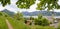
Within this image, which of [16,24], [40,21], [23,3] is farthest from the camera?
[40,21]

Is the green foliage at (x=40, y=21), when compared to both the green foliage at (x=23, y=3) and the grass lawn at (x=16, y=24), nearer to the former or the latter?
the grass lawn at (x=16, y=24)

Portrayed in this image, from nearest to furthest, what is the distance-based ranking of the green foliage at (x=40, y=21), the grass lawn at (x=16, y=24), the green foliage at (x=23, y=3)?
the green foliage at (x=23, y=3)
the grass lawn at (x=16, y=24)
the green foliage at (x=40, y=21)

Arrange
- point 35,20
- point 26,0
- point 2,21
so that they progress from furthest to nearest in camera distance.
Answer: point 35,20, point 2,21, point 26,0

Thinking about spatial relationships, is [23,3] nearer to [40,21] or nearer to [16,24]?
[16,24]

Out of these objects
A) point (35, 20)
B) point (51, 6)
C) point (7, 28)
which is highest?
point (51, 6)

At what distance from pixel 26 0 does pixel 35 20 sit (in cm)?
291

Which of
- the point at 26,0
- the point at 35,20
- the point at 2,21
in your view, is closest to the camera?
the point at 26,0

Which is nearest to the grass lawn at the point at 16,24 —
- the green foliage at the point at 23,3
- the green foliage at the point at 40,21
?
the green foliage at the point at 23,3

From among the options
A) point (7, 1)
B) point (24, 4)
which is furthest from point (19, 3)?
point (7, 1)

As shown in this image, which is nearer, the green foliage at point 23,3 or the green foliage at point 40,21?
the green foliage at point 23,3

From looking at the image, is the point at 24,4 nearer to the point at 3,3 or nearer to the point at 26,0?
the point at 26,0

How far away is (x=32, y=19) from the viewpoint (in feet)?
13.7

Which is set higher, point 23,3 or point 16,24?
point 23,3

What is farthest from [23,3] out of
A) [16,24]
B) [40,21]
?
[40,21]
